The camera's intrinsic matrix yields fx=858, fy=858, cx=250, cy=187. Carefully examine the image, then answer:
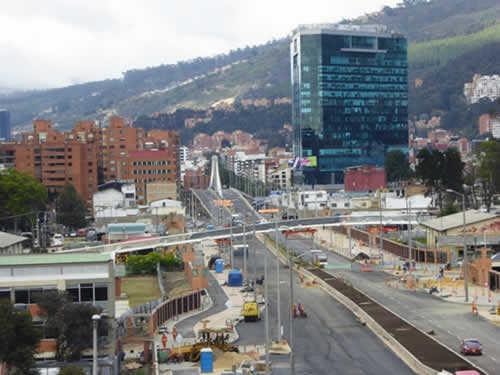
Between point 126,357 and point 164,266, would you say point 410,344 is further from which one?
point 164,266

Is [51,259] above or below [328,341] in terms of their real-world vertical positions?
above

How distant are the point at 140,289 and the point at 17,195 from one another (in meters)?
63.2

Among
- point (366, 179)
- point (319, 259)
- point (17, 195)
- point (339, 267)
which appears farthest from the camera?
point (366, 179)

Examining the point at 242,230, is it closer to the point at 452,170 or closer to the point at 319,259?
the point at 319,259

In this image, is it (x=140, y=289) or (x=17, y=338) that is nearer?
(x=17, y=338)

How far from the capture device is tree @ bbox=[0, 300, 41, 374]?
3878cm

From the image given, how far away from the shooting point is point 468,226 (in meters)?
98.2

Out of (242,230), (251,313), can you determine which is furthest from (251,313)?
(242,230)

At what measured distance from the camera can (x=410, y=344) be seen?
2019 inches

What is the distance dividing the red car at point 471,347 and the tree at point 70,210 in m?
104

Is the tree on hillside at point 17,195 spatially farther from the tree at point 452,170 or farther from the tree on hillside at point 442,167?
the tree at point 452,170

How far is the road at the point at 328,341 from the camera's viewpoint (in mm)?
46906

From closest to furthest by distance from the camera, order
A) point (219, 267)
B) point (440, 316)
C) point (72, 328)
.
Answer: point (72, 328), point (440, 316), point (219, 267)

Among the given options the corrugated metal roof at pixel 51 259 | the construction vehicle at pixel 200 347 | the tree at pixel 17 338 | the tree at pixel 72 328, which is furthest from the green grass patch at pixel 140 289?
the tree at pixel 17 338
